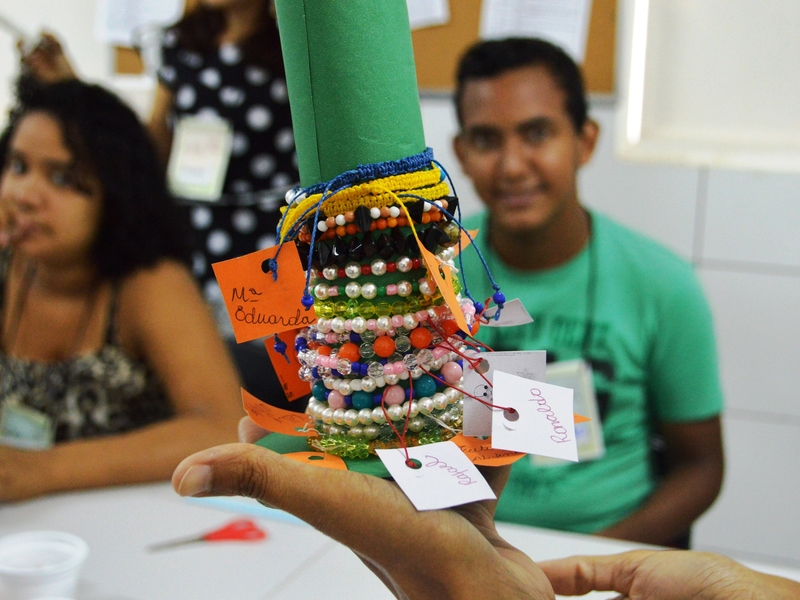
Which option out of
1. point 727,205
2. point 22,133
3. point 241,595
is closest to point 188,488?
point 241,595

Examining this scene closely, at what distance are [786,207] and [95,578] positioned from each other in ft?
5.68

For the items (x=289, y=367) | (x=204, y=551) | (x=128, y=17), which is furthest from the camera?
(x=128, y=17)

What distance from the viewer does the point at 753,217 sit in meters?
1.83

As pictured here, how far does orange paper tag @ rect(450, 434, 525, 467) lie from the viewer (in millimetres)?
506

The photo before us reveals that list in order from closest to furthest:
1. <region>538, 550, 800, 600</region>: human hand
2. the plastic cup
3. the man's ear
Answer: <region>538, 550, 800, 600</region>: human hand → the plastic cup → the man's ear

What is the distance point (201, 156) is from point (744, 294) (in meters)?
1.51

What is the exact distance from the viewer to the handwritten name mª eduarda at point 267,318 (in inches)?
20.9

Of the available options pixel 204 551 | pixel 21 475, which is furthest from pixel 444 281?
pixel 21 475

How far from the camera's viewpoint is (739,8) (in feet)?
5.64

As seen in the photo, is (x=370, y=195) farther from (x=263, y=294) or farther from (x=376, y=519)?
(x=376, y=519)

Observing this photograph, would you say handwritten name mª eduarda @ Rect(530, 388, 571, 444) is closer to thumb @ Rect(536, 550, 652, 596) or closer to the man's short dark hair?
thumb @ Rect(536, 550, 652, 596)

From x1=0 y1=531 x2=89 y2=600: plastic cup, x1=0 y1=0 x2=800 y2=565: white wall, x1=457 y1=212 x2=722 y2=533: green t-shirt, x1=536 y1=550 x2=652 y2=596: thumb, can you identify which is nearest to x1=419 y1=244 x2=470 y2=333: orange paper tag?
x1=536 y1=550 x2=652 y2=596: thumb

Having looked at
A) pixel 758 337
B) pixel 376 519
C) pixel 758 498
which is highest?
pixel 376 519

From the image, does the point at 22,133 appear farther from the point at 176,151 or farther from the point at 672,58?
the point at 672,58
